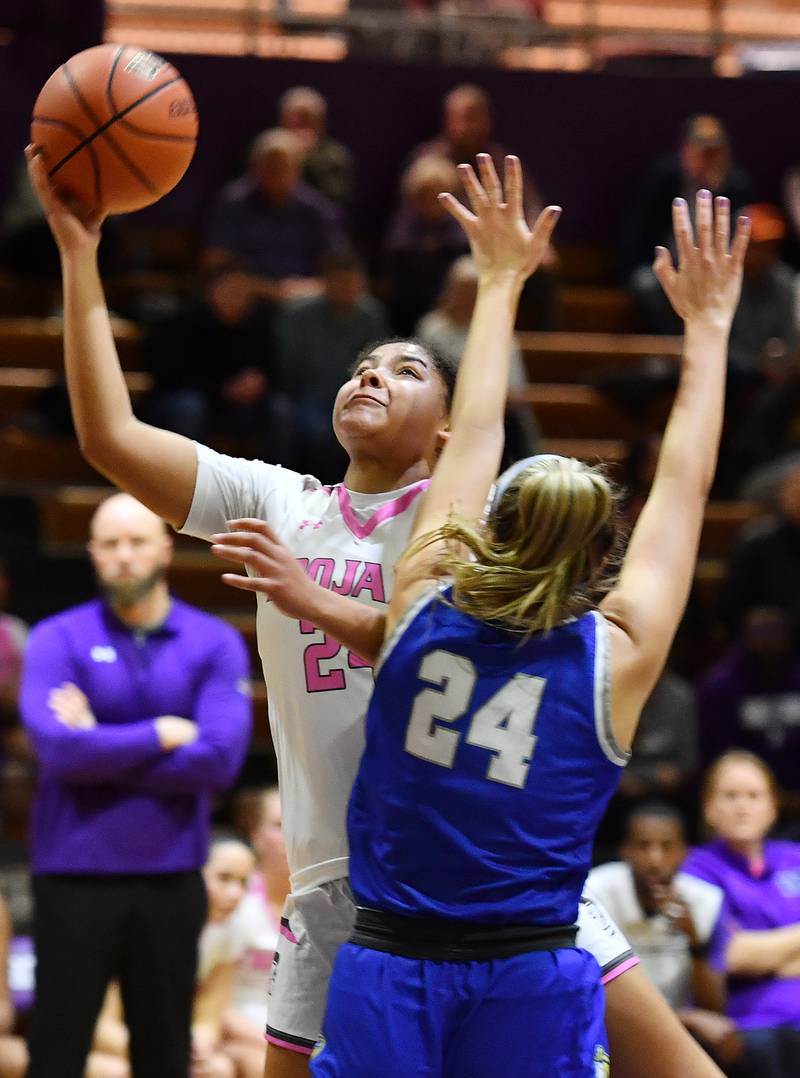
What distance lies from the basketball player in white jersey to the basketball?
94mm

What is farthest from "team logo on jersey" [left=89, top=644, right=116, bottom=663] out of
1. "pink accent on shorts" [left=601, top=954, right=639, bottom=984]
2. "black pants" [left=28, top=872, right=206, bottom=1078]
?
"pink accent on shorts" [left=601, top=954, right=639, bottom=984]

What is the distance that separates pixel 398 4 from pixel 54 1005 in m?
8.34

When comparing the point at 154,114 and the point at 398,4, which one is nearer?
the point at 154,114

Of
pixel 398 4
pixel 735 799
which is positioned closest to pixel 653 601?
pixel 735 799

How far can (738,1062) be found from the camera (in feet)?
18.9

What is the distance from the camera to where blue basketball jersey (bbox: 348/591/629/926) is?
2680 mm

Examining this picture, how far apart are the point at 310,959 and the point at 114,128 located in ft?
5.41

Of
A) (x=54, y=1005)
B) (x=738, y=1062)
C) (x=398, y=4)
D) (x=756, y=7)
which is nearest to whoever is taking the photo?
(x=54, y=1005)

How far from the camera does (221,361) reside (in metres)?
8.78

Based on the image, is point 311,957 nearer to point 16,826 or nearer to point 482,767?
point 482,767

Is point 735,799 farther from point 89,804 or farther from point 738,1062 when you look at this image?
point 89,804

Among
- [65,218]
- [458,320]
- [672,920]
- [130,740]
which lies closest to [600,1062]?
[65,218]

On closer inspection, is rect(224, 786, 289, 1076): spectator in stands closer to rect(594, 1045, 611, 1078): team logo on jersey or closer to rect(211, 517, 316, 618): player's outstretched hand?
rect(594, 1045, 611, 1078): team logo on jersey

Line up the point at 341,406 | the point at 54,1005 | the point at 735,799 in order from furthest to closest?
the point at 735,799 < the point at 54,1005 < the point at 341,406
